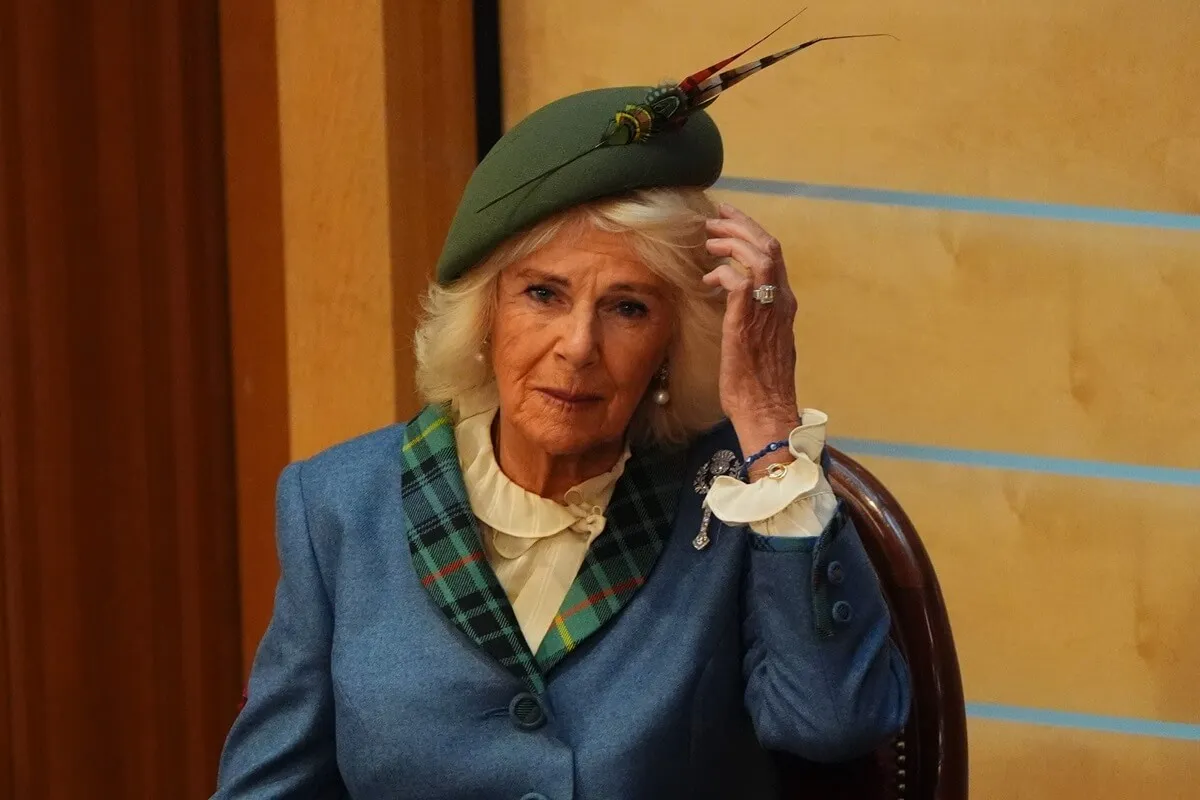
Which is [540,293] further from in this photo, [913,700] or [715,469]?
[913,700]

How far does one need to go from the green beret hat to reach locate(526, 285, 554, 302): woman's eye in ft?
0.21

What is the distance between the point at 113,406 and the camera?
2.28 m

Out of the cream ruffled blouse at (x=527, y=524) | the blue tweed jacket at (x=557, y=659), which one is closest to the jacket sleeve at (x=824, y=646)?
the blue tweed jacket at (x=557, y=659)

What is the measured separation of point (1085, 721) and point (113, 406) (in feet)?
5.59

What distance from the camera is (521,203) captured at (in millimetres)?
1630

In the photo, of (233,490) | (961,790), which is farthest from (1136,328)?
(233,490)

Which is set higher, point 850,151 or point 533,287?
point 850,151

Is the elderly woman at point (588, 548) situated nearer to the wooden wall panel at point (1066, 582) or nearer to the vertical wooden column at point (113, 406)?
the vertical wooden column at point (113, 406)

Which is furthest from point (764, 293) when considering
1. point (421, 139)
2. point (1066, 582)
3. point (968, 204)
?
point (1066, 582)

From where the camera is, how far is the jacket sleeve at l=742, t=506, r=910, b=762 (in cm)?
154

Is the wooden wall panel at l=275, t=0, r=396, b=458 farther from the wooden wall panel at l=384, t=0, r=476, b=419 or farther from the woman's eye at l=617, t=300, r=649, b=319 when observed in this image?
the woman's eye at l=617, t=300, r=649, b=319

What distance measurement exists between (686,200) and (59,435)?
3.52 feet

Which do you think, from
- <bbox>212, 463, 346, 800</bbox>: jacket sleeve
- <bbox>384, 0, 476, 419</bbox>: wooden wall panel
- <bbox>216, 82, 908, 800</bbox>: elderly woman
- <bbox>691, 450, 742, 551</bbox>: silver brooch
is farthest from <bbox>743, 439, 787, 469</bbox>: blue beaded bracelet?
<bbox>384, 0, 476, 419</bbox>: wooden wall panel

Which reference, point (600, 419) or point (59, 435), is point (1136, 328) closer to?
point (600, 419)
